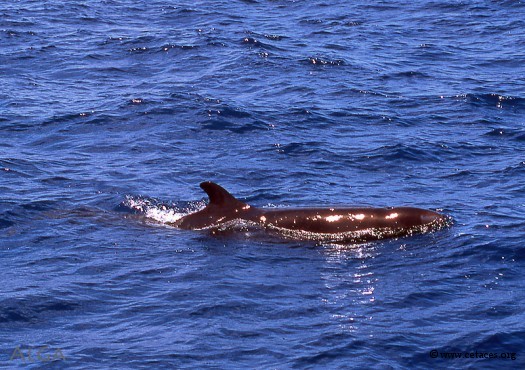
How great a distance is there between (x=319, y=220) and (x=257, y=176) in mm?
3300

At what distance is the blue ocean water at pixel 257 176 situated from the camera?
12109 millimetres

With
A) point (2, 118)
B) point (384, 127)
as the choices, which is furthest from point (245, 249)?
point (2, 118)

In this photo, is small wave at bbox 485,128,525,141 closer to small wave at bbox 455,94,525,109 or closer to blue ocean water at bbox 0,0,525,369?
blue ocean water at bbox 0,0,525,369

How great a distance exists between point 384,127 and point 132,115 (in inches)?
218

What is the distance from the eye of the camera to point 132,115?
898 inches

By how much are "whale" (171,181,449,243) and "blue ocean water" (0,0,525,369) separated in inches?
11.3

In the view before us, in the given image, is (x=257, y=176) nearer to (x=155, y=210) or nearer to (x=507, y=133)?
(x=155, y=210)

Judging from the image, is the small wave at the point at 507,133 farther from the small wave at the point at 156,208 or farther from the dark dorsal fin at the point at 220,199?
the dark dorsal fin at the point at 220,199

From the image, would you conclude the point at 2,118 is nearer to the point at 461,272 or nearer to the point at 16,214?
the point at 16,214

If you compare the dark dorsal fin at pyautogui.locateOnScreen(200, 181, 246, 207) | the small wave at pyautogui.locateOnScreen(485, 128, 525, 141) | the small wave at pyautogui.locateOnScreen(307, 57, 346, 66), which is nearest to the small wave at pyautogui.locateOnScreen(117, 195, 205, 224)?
the dark dorsal fin at pyautogui.locateOnScreen(200, 181, 246, 207)

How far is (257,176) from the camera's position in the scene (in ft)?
61.8

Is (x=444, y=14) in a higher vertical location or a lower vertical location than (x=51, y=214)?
higher

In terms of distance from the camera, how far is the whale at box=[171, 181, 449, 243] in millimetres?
15602

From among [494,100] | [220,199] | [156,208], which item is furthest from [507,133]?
[156,208]
